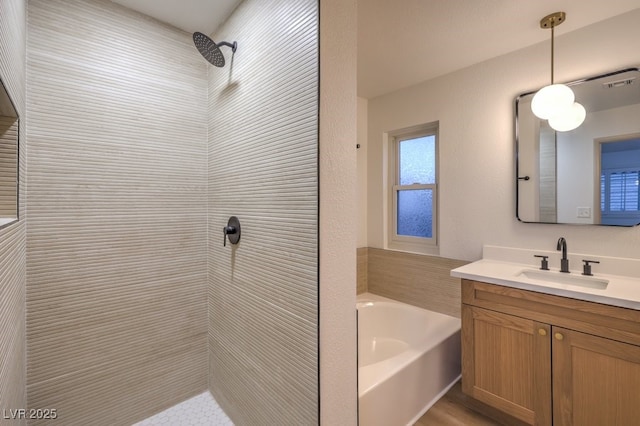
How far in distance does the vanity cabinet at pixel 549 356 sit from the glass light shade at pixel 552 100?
3.56ft

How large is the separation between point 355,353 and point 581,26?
90.5 inches

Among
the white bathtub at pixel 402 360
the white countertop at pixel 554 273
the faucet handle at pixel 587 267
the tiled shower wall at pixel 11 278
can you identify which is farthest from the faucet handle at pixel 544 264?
the tiled shower wall at pixel 11 278

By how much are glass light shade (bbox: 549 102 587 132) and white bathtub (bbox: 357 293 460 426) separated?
152 cm

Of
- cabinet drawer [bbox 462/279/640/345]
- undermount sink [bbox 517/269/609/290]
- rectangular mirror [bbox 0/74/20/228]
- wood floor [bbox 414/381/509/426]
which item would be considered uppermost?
rectangular mirror [bbox 0/74/20/228]

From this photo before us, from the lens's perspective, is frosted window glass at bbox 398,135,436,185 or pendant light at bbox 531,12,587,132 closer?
pendant light at bbox 531,12,587,132

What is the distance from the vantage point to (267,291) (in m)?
1.23

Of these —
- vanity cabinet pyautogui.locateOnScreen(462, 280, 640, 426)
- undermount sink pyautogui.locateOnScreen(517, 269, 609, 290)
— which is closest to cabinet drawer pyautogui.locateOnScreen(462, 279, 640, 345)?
vanity cabinet pyautogui.locateOnScreen(462, 280, 640, 426)

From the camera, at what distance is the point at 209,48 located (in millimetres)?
1341

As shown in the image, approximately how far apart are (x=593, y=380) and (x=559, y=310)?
32 centimetres

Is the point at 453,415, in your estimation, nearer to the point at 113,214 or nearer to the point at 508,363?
the point at 508,363

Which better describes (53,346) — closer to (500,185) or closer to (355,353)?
(355,353)

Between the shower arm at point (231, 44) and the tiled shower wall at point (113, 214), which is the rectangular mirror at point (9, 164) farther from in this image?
the shower arm at point (231, 44)

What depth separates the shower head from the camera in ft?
4.24

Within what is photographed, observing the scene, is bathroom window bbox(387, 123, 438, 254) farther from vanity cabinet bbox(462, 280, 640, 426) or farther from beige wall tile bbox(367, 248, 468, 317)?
vanity cabinet bbox(462, 280, 640, 426)
